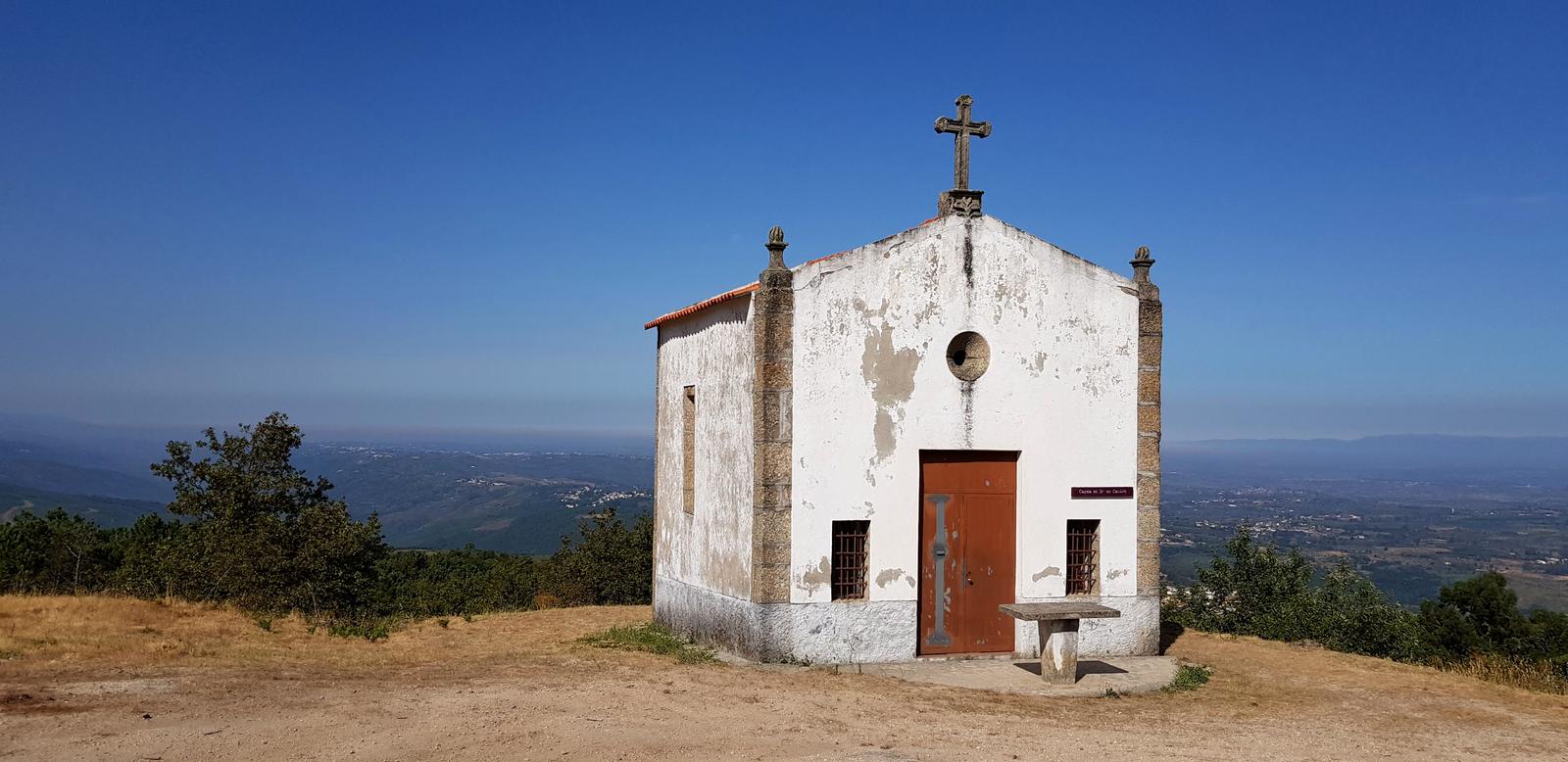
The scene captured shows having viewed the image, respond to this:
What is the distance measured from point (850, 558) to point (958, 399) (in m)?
2.60

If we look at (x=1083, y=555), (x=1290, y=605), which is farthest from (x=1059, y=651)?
(x=1290, y=605)

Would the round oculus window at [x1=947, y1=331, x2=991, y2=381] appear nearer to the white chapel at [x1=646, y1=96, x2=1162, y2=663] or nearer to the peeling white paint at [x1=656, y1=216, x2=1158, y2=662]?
the white chapel at [x1=646, y1=96, x2=1162, y2=663]

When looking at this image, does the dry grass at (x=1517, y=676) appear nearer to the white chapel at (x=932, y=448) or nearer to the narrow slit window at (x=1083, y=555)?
the white chapel at (x=932, y=448)

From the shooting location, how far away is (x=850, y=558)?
14.6m

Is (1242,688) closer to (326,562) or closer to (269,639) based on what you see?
(269,639)

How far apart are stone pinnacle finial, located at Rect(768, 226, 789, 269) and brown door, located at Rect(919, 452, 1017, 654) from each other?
3.27 meters

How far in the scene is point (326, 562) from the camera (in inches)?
933

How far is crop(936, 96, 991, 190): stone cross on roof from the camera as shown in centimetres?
1552

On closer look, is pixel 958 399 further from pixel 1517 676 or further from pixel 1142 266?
pixel 1517 676

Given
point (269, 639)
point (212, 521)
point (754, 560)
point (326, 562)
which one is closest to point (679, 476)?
point (754, 560)

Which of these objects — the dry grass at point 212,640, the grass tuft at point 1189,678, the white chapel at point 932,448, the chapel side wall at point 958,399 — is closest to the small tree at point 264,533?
the dry grass at point 212,640

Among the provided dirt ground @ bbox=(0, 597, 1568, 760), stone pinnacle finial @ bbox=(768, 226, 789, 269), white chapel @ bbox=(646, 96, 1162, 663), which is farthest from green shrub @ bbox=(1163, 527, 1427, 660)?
stone pinnacle finial @ bbox=(768, 226, 789, 269)

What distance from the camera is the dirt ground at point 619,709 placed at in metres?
9.49

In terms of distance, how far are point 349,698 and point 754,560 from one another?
5.09 metres
